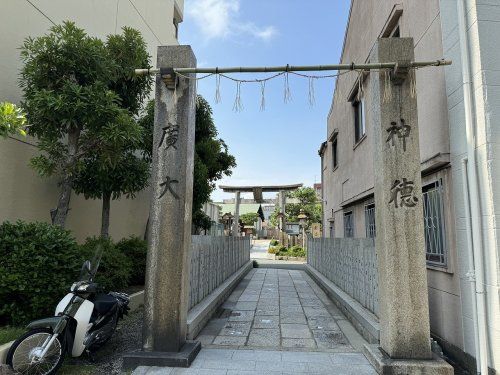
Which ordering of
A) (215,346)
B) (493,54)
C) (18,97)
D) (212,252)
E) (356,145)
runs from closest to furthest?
(493,54) < (215,346) < (18,97) < (212,252) < (356,145)

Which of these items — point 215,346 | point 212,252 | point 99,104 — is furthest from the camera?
point 212,252

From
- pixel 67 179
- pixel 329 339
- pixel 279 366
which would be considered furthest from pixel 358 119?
pixel 279 366

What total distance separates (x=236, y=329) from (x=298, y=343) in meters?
1.27

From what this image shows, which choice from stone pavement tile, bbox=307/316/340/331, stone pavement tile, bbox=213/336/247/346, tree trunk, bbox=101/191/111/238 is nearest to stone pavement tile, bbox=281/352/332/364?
stone pavement tile, bbox=213/336/247/346

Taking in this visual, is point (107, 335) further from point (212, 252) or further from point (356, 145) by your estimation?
point (356, 145)

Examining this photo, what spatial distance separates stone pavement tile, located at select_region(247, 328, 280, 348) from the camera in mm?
5512

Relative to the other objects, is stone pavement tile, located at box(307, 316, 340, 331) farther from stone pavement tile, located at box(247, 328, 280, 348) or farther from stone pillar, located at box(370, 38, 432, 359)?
stone pillar, located at box(370, 38, 432, 359)

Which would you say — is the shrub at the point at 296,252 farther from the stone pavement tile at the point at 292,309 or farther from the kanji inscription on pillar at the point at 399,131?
the kanji inscription on pillar at the point at 399,131

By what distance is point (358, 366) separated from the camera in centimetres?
456

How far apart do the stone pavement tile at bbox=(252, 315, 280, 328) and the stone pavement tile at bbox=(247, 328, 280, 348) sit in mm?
267

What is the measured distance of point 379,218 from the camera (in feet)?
15.6

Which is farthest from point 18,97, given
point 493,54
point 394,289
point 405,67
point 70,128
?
point 493,54

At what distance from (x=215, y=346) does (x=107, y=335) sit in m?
1.51

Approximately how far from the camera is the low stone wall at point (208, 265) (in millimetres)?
6680
